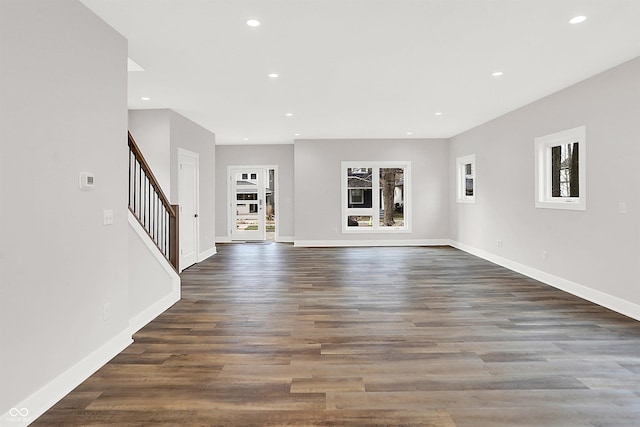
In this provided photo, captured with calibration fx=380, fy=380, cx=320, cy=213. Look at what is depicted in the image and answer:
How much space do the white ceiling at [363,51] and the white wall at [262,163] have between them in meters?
4.17

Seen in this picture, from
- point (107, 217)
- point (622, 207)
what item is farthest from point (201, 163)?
point (622, 207)

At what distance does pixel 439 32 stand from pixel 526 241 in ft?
13.3

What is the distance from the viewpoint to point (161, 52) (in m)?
3.70

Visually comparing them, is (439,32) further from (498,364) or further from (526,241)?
(526,241)

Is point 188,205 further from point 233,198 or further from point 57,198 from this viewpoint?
point 57,198

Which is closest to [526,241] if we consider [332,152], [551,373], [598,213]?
[598,213]

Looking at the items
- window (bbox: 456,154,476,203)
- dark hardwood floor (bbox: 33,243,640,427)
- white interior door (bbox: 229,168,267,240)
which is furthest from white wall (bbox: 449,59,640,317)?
white interior door (bbox: 229,168,267,240)

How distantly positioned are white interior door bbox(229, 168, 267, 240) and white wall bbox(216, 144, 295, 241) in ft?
0.66

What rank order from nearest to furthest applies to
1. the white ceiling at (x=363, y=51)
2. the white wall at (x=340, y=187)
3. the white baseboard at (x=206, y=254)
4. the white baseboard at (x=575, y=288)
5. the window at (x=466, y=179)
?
the white ceiling at (x=363, y=51)
the white baseboard at (x=575, y=288)
the white baseboard at (x=206, y=254)
the window at (x=466, y=179)
the white wall at (x=340, y=187)

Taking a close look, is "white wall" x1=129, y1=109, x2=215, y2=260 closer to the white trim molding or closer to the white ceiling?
the white ceiling

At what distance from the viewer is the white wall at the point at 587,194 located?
3996 millimetres

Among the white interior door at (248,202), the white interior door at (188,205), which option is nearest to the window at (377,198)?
the white interior door at (248,202)

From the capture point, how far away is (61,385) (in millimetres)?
2393

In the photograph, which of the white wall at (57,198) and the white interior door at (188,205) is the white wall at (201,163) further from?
the white wall at (57,198)
